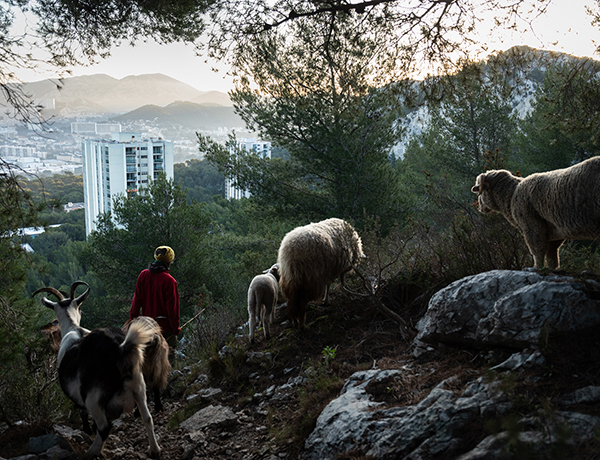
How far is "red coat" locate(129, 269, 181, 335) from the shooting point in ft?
18.4

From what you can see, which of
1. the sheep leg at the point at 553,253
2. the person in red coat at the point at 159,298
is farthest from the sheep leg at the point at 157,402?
the sheep leg at the point at 553,253

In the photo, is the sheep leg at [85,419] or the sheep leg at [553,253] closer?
the sheep leg at [85,419]

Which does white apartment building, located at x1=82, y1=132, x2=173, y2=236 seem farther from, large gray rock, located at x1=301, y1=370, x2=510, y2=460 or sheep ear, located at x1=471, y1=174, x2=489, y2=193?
large gray rock, located at x1=301, y1=370, x2=510, y2=460

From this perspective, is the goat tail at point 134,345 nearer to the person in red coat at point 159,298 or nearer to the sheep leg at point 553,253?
the person in red coat at point 159,298

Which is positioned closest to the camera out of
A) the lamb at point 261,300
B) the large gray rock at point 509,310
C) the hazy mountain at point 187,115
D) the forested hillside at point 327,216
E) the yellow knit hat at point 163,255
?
the large gray rock at point 509,310

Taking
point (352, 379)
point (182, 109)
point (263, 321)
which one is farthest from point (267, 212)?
point (182, 109)

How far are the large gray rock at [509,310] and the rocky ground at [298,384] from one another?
122 mm

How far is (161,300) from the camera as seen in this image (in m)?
5.62

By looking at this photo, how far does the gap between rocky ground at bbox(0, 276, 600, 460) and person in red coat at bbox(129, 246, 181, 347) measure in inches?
31.4

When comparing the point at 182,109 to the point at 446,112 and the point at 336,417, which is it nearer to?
the point at 446,112

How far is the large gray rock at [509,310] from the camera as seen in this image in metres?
3.15

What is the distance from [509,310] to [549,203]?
145cm

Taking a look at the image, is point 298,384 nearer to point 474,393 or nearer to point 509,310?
point 474,393

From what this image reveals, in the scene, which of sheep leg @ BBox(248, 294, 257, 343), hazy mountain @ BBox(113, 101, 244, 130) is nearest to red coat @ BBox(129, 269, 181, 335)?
sheep leg @ BBox(248, 294, 257, 343)
